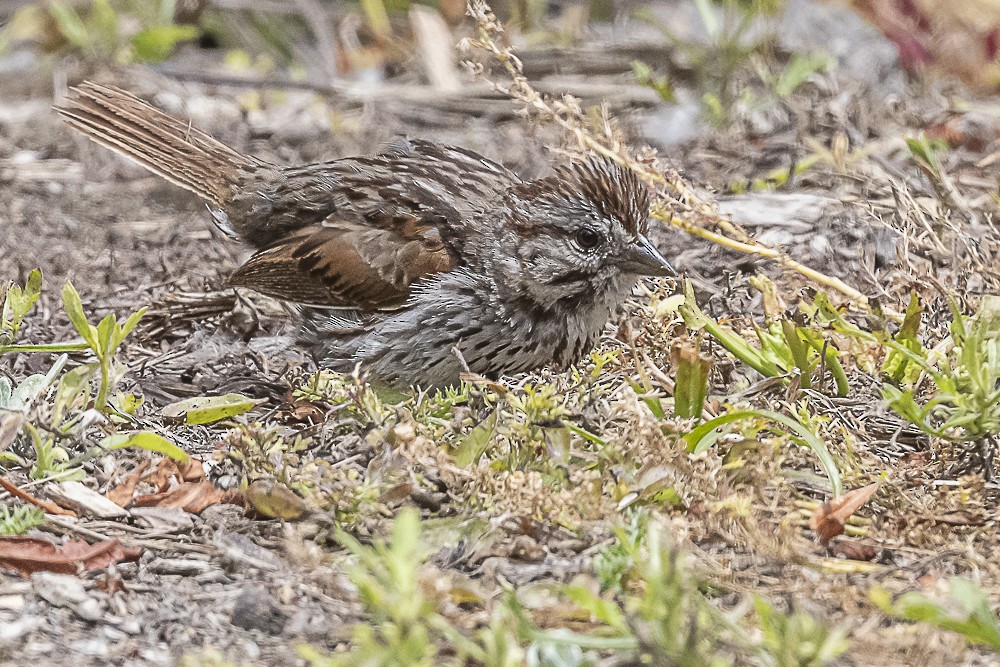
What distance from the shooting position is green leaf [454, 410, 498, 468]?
3305 mm

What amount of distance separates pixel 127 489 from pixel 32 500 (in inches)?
10.6

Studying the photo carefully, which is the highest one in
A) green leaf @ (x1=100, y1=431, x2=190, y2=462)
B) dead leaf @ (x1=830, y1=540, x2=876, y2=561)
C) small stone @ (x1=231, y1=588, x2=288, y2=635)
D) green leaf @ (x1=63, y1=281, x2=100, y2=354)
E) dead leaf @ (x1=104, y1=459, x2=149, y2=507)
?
green leaf @ (x1=63, y1=281, x2=100, y2=354)

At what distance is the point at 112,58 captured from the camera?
658 cm

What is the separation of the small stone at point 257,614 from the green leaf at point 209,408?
1.03 meters

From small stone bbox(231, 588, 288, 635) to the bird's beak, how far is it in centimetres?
172

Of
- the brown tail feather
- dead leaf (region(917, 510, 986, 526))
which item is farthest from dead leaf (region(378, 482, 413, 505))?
the brown tail feather

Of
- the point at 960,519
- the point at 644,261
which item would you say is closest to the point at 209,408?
the point at 644,261

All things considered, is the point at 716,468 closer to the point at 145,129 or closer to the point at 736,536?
the point at 736,536

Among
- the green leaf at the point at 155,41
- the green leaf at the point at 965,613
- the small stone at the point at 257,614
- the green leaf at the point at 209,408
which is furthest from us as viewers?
the green leaf at the point at 155,41

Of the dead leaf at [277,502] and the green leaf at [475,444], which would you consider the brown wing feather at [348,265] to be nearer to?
the green leaf at [475,444]

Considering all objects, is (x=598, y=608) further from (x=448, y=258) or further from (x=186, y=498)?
(x=448, y=258)

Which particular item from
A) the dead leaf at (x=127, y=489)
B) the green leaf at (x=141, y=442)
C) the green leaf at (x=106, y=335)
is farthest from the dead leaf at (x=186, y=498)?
the green leaf at (x=106, y=335)

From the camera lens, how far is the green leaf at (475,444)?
330cm

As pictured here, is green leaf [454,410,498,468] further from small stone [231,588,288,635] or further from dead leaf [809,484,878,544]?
dead leaf [809,484,878,544]
